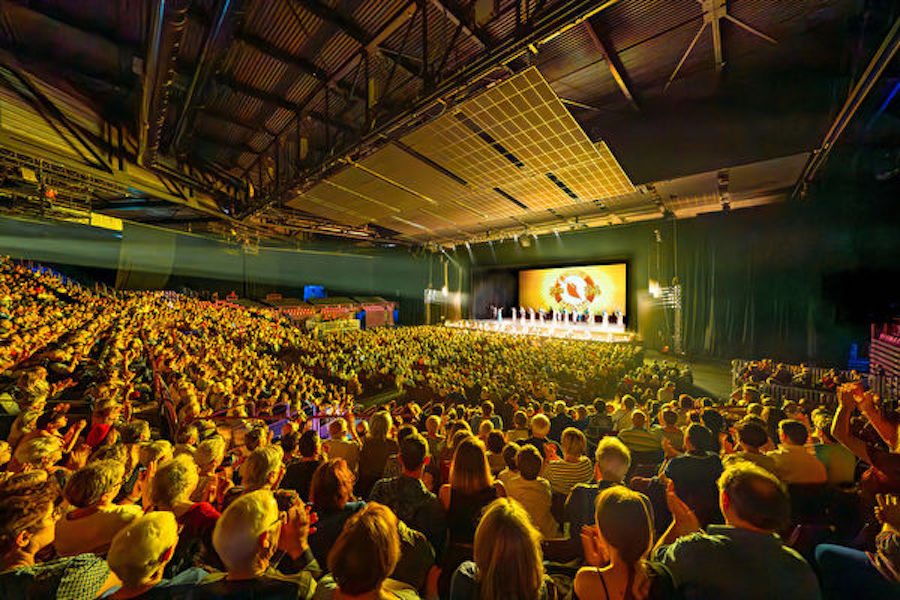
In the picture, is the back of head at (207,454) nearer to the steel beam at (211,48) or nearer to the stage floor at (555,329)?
the steel beam at (211,48)

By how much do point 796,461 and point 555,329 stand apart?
1569 centimetres

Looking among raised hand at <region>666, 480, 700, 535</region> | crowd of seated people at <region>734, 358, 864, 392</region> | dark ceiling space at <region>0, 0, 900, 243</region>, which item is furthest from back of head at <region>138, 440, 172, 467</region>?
crowd of seated people at <region>734, 358, 864, 392</region>

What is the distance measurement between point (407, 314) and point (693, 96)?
2283cm

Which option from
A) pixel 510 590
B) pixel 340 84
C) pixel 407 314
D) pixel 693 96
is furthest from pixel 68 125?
pixel 407 314

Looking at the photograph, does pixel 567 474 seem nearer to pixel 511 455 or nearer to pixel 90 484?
pixel 511 455

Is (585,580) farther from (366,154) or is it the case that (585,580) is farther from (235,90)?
(235,90)

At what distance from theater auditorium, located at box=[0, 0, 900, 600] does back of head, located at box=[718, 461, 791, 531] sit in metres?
0.01

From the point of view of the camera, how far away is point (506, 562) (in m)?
1.17

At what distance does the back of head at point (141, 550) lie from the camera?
121cm

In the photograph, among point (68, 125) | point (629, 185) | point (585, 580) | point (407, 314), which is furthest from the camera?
point (407, 314)

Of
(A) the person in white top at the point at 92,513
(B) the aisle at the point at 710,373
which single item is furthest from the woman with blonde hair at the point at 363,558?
(B) the aisle at the point at 710,373

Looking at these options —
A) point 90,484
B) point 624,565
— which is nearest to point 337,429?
point 90,484

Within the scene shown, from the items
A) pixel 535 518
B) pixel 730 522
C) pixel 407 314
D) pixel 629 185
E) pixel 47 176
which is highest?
pixel 629 185

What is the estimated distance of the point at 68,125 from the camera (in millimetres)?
5754
